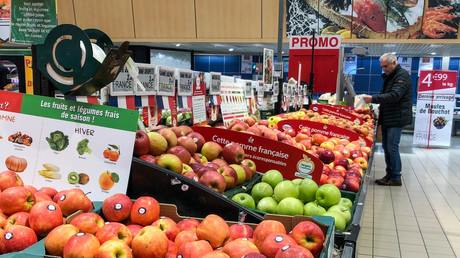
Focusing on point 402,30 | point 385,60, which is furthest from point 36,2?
point 402,30

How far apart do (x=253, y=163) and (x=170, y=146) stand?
22.1 inches

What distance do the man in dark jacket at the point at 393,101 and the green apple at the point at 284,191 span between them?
4.07 m

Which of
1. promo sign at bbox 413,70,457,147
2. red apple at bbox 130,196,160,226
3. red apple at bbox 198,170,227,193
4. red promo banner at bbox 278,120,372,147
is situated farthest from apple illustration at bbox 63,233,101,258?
promo sign at bbox 413,70,457,147

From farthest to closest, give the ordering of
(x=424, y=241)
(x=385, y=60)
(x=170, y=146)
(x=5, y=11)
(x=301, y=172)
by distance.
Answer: (x=385, y=60) < (x=5, y=11) < (x=424, y=241) < (x=301, y=172) < (x=170, y=146)

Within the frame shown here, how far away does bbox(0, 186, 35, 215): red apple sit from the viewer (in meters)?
1.29

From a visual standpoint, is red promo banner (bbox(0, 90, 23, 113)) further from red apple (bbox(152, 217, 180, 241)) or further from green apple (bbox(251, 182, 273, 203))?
green apple (bbox(251, 182, 273, 203))

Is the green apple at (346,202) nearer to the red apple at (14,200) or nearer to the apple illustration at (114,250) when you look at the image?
the apple illustration at (114,250)

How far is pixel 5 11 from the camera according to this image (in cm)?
524

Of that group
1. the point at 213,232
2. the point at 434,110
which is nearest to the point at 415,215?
the point at 213,232

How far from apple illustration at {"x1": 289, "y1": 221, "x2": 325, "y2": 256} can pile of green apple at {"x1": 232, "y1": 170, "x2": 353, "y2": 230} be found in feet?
2.08

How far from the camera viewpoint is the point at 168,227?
4.09 ft

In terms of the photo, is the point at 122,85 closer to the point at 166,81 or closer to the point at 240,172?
the point at 166,81

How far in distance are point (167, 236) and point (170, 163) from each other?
52cm

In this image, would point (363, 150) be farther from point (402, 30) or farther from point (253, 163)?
point (402, 30)
